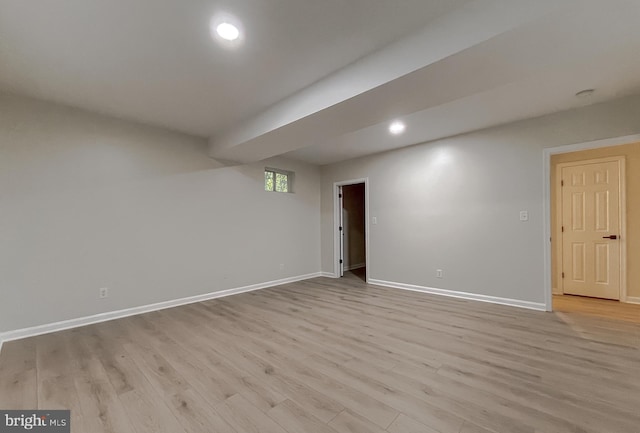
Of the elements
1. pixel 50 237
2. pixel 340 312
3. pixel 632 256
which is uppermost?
pixel 50 237

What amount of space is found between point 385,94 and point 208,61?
159cm

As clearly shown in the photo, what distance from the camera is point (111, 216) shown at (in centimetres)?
343

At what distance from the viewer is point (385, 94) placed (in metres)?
2.31

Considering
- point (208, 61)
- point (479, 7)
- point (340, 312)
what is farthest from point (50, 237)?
point (479, 7)

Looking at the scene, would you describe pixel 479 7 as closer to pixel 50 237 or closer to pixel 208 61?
pixel 208 61

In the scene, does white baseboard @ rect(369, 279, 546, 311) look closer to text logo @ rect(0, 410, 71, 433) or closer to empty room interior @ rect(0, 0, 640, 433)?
empty room interior @ rect(0, 0, 640, 433)

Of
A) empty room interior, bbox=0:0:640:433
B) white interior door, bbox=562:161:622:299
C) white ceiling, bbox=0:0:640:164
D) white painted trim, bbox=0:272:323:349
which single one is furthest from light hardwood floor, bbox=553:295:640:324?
white painted trim, bbox=0:272:323:349

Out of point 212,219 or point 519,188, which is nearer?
point 519,188

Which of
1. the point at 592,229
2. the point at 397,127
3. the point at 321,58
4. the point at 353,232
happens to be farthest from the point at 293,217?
the point at 592,229

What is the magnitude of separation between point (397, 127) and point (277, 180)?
270cm

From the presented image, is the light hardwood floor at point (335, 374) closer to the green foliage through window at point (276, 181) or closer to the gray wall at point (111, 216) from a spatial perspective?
the gray wall at point (111, 216)

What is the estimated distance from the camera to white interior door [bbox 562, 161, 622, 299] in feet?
13.3

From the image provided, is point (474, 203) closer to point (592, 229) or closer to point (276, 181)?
point (592, 229)

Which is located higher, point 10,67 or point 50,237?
point 10,67
